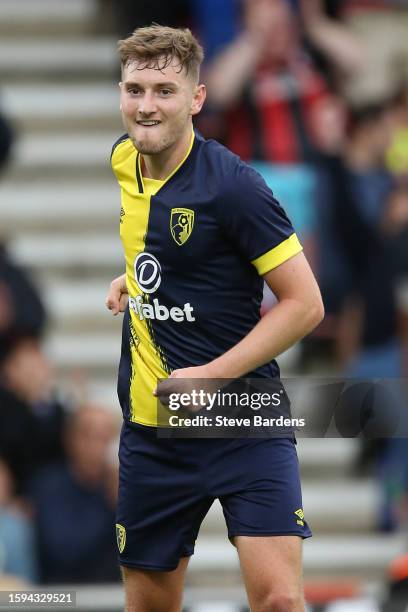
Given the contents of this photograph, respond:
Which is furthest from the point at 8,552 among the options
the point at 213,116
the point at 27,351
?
the point at 213,116

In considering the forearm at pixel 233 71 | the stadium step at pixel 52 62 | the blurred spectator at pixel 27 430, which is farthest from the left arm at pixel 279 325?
the stadium step at pixel 52 62

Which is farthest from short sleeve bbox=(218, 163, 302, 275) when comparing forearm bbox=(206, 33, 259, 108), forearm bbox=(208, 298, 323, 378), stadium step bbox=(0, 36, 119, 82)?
stadium step bbox=(0, 36, 119, 82)

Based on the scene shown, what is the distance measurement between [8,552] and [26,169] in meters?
3.08

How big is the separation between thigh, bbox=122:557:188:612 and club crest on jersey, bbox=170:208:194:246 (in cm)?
99

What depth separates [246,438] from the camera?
172 inches

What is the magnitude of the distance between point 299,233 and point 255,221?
4303 millimetres

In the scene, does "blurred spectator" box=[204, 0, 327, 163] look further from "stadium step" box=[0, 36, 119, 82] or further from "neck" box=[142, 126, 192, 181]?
"neck" box=[142, 126, 192, 181]

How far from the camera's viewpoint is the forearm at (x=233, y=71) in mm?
8680

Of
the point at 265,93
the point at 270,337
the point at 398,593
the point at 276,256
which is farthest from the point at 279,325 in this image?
the point at 265,93

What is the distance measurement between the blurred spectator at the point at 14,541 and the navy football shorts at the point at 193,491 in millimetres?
2977

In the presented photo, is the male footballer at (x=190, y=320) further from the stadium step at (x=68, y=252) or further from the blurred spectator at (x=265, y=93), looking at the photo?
the stadium step at (x=68, y=252)

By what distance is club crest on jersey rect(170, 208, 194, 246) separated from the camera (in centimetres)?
427

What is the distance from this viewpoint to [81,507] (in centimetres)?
761

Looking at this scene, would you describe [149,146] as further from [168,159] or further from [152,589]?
[152,589]
